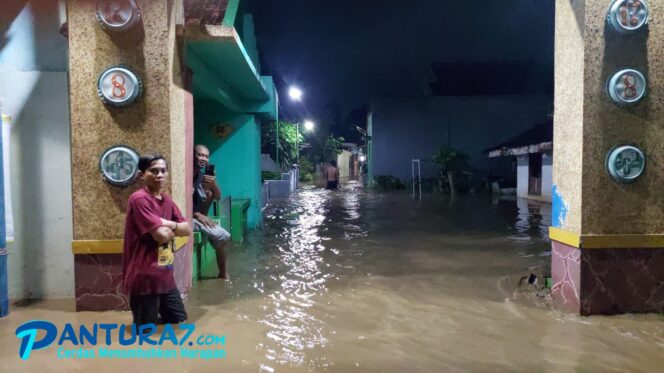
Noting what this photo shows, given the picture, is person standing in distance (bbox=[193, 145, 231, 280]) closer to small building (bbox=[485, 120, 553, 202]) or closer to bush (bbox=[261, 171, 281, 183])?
small building (bbox=[485, 120, 553, 202])

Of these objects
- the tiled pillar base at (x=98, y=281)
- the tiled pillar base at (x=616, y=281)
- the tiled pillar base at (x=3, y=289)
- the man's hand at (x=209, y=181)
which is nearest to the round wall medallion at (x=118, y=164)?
the tiled pillar base at (x=98, y=281)

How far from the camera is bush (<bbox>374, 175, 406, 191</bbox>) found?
28631 mm

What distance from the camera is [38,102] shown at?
18.4 ft

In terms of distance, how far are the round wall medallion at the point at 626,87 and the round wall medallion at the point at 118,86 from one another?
5.05 m

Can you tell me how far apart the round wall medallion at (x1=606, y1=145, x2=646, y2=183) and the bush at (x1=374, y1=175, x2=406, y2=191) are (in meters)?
23.2

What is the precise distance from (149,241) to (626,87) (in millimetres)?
5096

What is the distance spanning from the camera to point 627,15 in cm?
515

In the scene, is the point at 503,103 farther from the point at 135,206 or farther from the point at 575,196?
the point at 135,206

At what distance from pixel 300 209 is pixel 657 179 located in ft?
40.9

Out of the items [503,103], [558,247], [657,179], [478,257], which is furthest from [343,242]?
[503,103]

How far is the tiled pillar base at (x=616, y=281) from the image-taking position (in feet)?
17.2

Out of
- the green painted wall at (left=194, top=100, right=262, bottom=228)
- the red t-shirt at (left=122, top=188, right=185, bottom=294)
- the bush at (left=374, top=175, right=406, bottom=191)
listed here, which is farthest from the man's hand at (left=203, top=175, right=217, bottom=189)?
the bush at (left=374, top=175, right=406, bottom=191)

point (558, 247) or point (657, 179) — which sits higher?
point (657, 179)

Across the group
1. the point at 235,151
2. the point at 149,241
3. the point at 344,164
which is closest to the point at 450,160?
the point at 235,151
